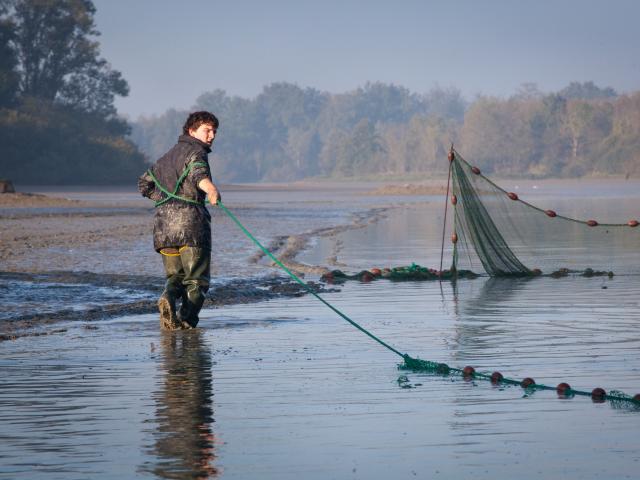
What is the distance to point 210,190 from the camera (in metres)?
8.67

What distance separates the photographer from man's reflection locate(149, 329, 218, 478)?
16.6ft

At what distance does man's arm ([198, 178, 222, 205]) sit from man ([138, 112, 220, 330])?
0.57 ft

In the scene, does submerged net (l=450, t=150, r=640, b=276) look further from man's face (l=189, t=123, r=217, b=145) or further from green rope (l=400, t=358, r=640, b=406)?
green rope (l=400, t=358, r=640, b=406)

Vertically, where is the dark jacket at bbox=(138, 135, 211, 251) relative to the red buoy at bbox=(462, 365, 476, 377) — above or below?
above

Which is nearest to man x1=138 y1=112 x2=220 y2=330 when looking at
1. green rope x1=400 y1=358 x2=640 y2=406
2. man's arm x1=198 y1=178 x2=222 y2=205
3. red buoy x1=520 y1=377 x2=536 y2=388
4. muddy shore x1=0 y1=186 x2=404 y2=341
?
man's arm x1=198 y1=178 x2=222 y2=205

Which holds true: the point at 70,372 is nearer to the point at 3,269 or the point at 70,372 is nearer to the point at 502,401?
the point at 502,401

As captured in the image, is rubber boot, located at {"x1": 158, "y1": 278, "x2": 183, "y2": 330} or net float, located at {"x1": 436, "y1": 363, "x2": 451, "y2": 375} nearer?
net float, located at {"x1": 436, "y1": 363, "x2": 451, "y2": 375}

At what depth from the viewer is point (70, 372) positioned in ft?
24.8

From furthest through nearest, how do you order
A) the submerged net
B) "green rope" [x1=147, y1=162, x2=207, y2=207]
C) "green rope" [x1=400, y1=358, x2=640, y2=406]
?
1. the submerged net
2. "green rope" [x1=147, y1=162, x2=207, y2=207]
3. "green rope" [x1=400, y1=358, x2=640, y2=406]

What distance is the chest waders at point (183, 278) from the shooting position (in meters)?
9.26

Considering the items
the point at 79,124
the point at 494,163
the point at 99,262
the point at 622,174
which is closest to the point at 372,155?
the point at 494,163

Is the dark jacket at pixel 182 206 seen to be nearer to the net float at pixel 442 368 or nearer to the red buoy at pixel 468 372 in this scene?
the net float at pixel 442 368

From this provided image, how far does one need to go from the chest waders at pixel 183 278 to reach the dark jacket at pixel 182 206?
0.04m

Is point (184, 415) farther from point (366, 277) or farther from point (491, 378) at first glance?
point (366, 277)
